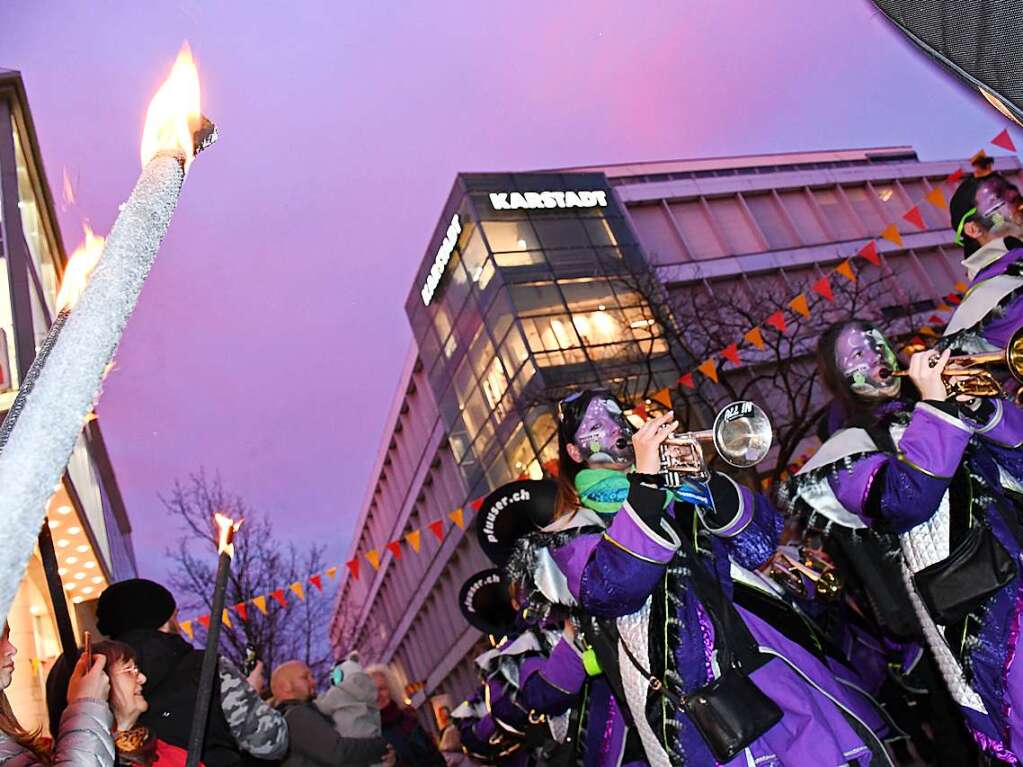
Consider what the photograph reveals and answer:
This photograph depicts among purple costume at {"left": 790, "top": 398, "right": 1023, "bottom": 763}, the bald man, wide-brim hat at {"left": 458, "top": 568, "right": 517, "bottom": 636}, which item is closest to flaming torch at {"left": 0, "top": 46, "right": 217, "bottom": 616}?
purple costume at {"left": 790, "top": 398, "right": 1023, "bottom": 763}

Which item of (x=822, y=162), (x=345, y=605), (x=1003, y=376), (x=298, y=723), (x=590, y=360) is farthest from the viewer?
(x=345, y=605)

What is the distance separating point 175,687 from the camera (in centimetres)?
343

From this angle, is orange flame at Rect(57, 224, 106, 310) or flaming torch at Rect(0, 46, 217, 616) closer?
flaming torch at Rect(0, 46, 217, 616)

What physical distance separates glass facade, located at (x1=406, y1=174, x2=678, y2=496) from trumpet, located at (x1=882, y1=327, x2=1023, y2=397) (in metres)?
18.4

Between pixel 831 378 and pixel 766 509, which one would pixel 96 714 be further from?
pixel 831 378

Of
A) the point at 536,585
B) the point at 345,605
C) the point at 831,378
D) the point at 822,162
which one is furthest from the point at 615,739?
the point at 345,605

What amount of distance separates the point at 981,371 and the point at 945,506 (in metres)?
0.56

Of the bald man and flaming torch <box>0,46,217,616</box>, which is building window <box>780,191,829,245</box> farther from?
flaming torch <box>0,46,217,616</box>

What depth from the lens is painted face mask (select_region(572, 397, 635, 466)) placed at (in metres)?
3.42

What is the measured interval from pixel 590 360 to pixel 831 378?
20954mm

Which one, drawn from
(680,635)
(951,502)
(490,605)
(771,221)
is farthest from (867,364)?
(771,221)

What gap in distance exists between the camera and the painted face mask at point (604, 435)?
3.42 metres

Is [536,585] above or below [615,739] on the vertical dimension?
above

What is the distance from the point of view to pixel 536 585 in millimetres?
3354
